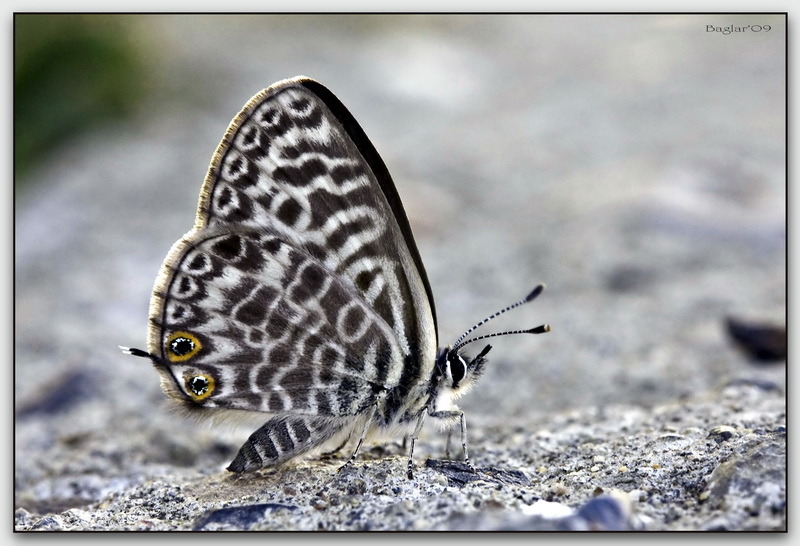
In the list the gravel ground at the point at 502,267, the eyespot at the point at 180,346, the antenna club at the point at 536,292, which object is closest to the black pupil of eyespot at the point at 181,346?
the eyespot at the point at 180,346

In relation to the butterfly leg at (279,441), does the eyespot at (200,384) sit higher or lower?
higher

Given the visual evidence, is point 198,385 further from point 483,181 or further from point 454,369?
point 483,181

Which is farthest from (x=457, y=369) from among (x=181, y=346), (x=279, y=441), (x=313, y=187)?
(x=181, y=346)

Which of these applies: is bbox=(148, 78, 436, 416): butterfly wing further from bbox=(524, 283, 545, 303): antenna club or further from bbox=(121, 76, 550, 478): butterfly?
bbox=(524, 283, 545, 303): antenna club

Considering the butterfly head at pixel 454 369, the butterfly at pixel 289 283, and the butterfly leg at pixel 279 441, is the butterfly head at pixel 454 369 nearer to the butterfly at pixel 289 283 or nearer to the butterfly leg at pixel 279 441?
the butterfly at pixel 289 283

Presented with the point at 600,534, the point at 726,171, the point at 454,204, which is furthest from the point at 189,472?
the point at 726,171

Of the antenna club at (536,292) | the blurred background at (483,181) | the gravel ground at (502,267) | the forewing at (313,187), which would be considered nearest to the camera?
the gravel ground at (502,267)

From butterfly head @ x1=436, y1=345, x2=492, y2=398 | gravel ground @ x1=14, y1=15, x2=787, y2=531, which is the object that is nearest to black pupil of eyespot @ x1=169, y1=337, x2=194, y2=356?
gravel ground @ x1=14, y1=15, x2=787, y2=531
